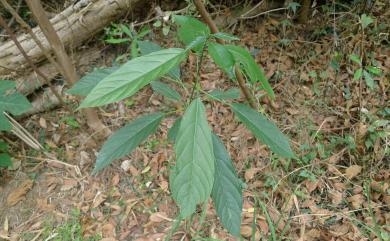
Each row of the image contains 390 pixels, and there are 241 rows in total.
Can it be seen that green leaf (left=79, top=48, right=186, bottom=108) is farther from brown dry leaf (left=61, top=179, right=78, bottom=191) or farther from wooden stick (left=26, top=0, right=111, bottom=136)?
brown dry leaf (left=61, top=179, right=78, bottom=191)

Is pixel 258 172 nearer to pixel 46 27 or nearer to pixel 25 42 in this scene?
pixel 46 27

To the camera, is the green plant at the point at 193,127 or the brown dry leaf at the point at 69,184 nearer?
the green plant at the point at 193,127

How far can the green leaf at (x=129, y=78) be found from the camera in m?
0.75

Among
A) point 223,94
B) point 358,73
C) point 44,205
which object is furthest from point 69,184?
point 358,73

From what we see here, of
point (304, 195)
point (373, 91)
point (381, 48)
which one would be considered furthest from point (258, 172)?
point (381, 48)

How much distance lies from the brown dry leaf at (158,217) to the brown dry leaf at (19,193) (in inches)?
34.5

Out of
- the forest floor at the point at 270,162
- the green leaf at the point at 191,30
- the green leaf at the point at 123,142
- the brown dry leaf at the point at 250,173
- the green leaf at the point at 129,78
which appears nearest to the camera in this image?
the green leaf at the point at 129,78

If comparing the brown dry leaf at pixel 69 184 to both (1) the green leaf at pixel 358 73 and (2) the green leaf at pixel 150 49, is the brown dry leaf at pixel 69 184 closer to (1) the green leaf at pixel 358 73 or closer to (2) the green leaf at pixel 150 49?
(2) the green leaf at pixel 150 49

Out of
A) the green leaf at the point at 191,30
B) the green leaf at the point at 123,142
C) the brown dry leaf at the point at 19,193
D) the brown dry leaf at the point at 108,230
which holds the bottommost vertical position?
the brown dry leaf at the point at 108,230

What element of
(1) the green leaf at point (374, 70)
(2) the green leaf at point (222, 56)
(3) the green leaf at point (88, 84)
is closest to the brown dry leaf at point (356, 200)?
(1) the green leaf at point (374, 70)

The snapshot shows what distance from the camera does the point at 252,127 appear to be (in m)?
1.16

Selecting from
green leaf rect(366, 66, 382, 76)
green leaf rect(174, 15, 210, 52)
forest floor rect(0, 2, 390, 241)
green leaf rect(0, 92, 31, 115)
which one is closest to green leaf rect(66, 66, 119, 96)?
green leaf rect(174, 15, 210, 52)

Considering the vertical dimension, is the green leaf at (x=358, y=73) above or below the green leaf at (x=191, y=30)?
below

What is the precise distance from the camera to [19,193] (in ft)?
7.32
